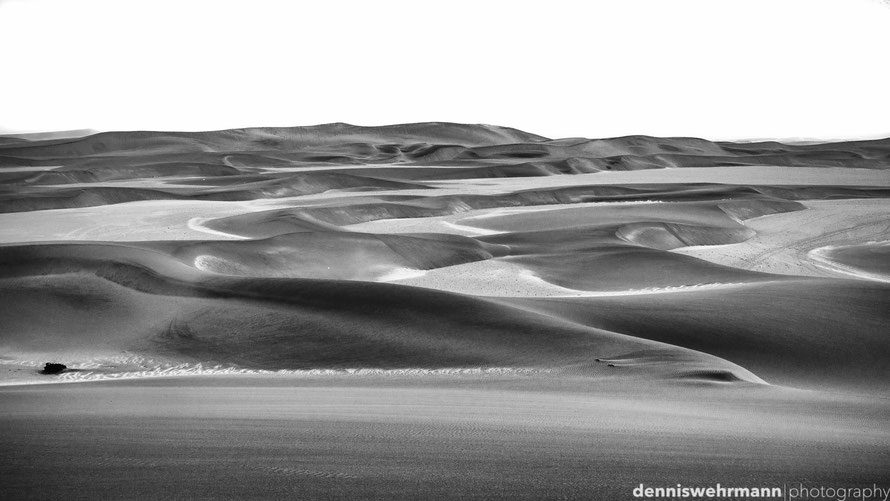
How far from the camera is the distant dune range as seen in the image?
794 centimetres

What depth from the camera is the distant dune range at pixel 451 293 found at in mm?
7941

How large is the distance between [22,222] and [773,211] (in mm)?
19936

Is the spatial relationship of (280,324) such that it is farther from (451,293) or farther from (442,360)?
(442,360)

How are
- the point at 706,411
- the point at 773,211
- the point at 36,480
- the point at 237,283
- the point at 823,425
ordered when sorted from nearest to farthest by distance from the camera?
the point at 36,480
the point at 823,425
the point at 706,411
the point at 237,283
the point at 773,211

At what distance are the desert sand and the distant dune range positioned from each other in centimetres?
4

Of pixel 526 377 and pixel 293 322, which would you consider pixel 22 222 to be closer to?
pixel 293 322

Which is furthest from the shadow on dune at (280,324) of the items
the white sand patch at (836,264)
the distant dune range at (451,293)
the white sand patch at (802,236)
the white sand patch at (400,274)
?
the white sand patch at (802,236)

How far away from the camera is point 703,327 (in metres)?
8.84

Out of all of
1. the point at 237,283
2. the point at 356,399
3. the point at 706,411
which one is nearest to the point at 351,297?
the point at 237,283

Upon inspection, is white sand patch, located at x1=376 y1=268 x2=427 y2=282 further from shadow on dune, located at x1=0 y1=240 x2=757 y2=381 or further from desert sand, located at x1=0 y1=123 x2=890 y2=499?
shadow on dune, located at x1=0 y1=240 x2=757 y2=381

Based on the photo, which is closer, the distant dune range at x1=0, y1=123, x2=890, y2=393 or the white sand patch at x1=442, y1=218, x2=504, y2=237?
the distant dune range at x1=0, y1=123, x2=890, y2=393

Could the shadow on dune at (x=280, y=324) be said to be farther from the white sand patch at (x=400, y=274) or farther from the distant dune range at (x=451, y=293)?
the white sand patch at (x=400, y=274)

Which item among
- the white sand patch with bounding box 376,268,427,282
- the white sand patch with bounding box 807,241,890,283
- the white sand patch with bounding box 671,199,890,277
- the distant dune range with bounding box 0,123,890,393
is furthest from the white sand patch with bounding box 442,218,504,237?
the white sand patch with bounding box 807,241,890,283

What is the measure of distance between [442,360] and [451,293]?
1.87 meters
